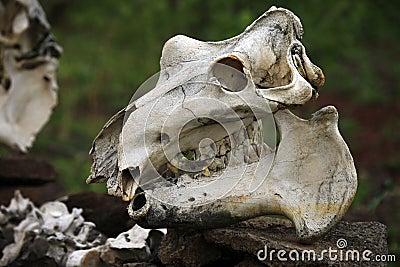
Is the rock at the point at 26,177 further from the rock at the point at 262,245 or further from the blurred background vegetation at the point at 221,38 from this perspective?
the rock at the point at 262,245

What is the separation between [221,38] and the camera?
16.4 feet

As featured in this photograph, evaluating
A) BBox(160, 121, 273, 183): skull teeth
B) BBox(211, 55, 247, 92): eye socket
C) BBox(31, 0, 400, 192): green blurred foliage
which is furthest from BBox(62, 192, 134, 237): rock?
BBox(31, 0, 400, 192): green blurred foliage

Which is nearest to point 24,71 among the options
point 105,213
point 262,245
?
point 105,213

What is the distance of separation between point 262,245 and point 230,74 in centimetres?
53

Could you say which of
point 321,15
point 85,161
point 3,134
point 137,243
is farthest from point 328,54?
point 137,243

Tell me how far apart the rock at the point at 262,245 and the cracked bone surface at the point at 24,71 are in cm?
179

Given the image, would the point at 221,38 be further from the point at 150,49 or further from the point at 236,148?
the point at 236,148

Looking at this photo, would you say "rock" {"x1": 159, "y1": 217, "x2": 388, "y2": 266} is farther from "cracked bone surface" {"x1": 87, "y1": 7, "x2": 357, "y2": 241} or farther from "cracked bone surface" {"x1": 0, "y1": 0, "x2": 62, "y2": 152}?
"cracked bone surface" {"x1": 0, "y1": 0, "x2": 62, "y2": 152}

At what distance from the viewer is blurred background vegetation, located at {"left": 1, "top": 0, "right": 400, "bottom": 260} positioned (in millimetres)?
5750

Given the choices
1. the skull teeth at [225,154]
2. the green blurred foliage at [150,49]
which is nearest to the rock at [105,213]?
the skull teeth at [225,154]

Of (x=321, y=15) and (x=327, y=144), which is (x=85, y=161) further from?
(x=327, y=144)

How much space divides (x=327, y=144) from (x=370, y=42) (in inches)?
338

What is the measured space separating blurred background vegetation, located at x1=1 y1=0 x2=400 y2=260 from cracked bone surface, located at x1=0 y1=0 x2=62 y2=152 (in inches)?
40.6

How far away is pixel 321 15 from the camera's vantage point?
6.09 m
